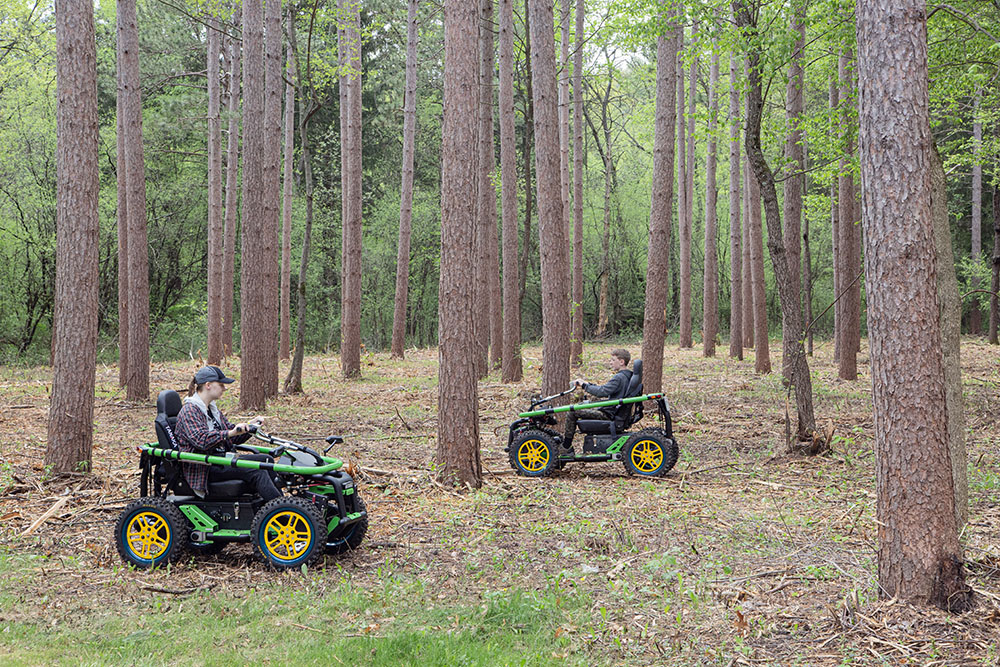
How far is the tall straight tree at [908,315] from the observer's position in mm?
4547

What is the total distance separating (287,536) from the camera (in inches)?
228

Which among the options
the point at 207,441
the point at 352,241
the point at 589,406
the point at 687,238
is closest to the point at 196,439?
the point at 207,441

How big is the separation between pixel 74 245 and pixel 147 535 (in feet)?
12.2

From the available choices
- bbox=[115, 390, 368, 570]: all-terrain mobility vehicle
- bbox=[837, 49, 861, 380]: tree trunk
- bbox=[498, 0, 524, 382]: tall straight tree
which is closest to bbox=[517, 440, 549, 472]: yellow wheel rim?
bbox=[115, 390, 368, 570]: all-terrain mobility vehicle

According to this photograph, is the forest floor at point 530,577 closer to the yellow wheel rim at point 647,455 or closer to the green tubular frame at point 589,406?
the yellow wheel rim at point 647,455

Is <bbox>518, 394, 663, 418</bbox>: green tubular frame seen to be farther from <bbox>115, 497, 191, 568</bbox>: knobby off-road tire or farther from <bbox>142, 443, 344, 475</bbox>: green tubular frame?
<bbox>115, 497, 191, 568</bbox>: knobby off-road tire

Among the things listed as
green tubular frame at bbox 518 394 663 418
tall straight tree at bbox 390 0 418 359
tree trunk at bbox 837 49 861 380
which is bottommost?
green tubular frame at bbox 518 394 663 418

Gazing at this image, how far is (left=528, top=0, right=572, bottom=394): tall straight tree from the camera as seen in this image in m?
11.0

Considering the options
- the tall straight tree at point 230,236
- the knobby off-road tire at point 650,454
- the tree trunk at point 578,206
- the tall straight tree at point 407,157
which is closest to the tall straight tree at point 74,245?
the knobby off-road tire at point 650,454

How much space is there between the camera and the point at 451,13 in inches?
320

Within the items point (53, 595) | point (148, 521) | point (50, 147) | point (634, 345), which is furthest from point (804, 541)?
point (50, 147)

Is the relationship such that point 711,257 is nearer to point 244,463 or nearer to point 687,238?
point 687,238

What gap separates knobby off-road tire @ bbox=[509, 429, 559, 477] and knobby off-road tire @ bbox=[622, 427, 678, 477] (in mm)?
802

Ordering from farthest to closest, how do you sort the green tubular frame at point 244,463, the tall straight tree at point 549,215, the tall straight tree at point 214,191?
the tall straight tree at point 214,191 → the tall straight tree at point 549,215 → the green tubular frame at point 244,463
